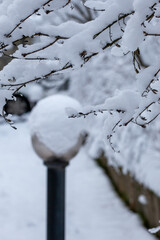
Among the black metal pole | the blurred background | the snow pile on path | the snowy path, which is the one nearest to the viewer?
the black metal pole

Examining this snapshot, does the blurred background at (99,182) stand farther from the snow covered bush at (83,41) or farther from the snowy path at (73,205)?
the snow covered bush at (83,41)

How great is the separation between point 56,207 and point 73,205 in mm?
3672

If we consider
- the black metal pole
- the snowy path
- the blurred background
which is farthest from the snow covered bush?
the snowy path

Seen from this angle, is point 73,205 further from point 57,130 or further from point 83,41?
point 83,41

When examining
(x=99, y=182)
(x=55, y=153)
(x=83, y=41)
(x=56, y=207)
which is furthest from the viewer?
(x=99, y=182)

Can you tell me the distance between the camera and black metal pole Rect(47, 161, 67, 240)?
368cm

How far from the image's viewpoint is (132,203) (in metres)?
6.74

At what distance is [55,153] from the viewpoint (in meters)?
3.87

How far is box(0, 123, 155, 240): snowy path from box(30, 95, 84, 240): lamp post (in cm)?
213

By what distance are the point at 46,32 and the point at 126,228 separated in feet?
15.7

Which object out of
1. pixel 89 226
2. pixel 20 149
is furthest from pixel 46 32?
pixel 20 149

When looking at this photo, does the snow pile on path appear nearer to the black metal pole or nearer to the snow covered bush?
the black metal pole

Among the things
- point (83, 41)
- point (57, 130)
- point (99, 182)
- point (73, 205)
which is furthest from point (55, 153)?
point (99, 182)

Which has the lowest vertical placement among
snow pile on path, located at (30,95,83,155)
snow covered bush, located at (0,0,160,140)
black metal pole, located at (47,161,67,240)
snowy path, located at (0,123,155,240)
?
snowy path, located at (0,123,155,240)
